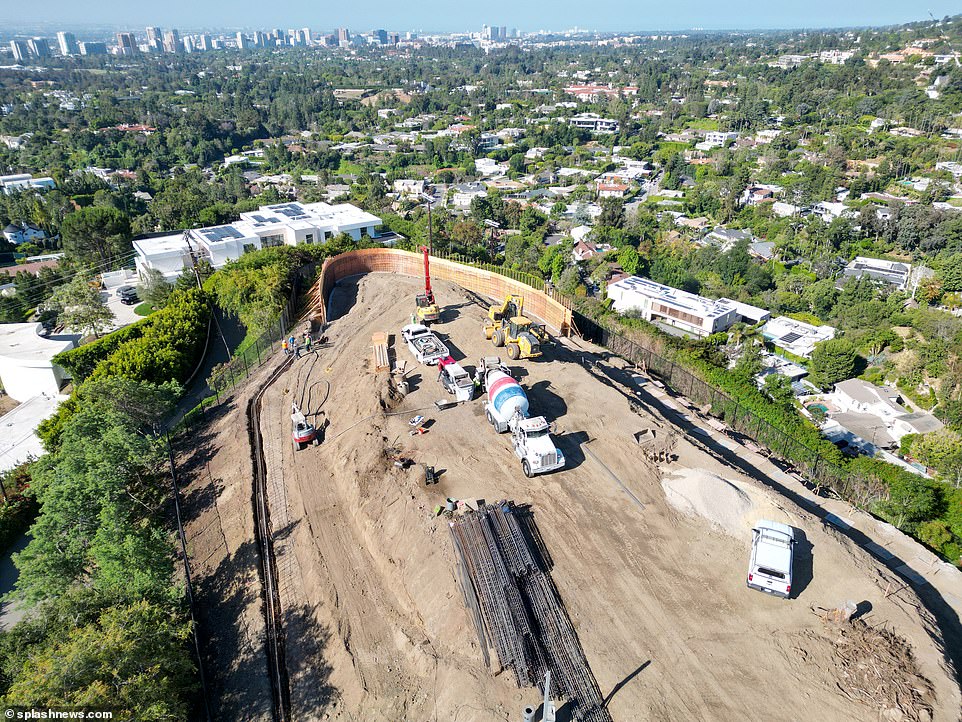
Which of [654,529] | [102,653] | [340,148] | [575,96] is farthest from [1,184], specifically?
[575,96]

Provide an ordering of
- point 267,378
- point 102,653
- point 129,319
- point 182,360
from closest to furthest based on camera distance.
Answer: point 102,653, point 267,378, point 182,360, point 129,319

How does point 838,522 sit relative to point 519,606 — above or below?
below

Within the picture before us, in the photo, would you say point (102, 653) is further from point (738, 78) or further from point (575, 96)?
point (738, 78)

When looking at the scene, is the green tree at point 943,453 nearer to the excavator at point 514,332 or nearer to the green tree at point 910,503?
the green tree at point 910,503

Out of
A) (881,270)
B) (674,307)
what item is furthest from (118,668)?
(881,270)

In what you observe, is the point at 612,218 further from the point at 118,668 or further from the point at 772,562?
the point at 118,668
